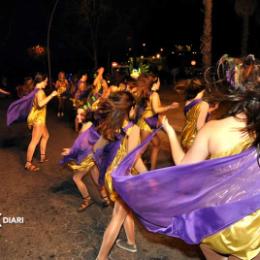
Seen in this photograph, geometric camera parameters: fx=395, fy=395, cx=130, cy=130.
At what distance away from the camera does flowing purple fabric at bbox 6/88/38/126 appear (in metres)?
7.71

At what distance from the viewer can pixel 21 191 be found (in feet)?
20.3

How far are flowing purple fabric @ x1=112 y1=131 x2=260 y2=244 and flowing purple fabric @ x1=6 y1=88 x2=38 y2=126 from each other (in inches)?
201

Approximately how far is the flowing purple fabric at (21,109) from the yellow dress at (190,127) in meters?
3.29

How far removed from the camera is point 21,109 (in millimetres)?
7941

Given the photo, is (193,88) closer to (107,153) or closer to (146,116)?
(146,116)

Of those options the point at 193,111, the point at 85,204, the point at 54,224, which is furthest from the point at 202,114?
the point at 54,224

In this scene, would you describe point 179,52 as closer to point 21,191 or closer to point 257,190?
point 21,191

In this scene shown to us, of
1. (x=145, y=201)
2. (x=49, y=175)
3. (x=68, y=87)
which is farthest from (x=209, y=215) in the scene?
(x=68, y=87)

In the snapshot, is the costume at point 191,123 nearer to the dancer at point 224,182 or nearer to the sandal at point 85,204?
the sandal at point 85,204

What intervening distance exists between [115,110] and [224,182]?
162 cm

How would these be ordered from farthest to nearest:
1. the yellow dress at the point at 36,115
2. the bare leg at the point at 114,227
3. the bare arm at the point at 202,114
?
the yellow dress at the point at 36,115, the bare arm at the point at 202,114, the bare leg at the point at 114,227

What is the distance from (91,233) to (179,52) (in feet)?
117

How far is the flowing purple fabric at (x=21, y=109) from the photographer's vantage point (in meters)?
7.71

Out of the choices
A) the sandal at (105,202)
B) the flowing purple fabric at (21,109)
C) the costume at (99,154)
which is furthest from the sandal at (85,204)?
the flowing purple fabric at (21,109)
